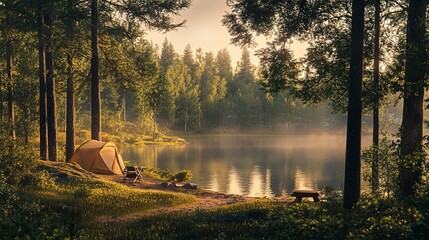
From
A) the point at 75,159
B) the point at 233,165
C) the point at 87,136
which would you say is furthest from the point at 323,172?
the point at 87,136

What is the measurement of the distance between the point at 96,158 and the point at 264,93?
11213mm

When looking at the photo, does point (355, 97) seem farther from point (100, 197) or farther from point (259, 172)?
point (259, 172)

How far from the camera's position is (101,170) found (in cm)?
2445

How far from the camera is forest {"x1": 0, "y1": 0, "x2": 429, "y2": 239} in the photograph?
27.7 feet

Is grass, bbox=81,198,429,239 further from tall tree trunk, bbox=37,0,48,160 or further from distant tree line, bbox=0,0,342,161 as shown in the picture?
tall tree trunk, bbox=37,0,48,160

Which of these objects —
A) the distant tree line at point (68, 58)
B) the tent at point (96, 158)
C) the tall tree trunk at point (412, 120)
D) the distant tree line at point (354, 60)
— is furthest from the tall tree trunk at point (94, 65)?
the tall tree trunk at point (412, 120)

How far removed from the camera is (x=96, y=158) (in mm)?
24328

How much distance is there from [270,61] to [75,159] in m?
14.4

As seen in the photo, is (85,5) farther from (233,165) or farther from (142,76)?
(233,165)

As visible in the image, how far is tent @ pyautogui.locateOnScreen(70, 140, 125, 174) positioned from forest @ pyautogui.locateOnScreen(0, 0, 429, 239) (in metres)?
1.74

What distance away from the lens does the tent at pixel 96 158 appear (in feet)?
79.8

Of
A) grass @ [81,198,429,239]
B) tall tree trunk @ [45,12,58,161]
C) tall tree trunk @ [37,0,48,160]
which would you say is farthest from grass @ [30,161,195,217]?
tall tree trunk @ [45,12,58,161]

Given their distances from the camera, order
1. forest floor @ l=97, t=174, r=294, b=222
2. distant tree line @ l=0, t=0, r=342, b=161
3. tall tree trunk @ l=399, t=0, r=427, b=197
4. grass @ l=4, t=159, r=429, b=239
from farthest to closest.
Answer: distant tree line @ l=0, t=0, r=342, b=161, forest floor @ l=97, t=174, r=294, b=222, tall tree trunk @ l=399, t=0, r=427, b=197, grass @ l=4, t=159, r=429, b=239

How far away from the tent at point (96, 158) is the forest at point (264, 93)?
1.74 metres
